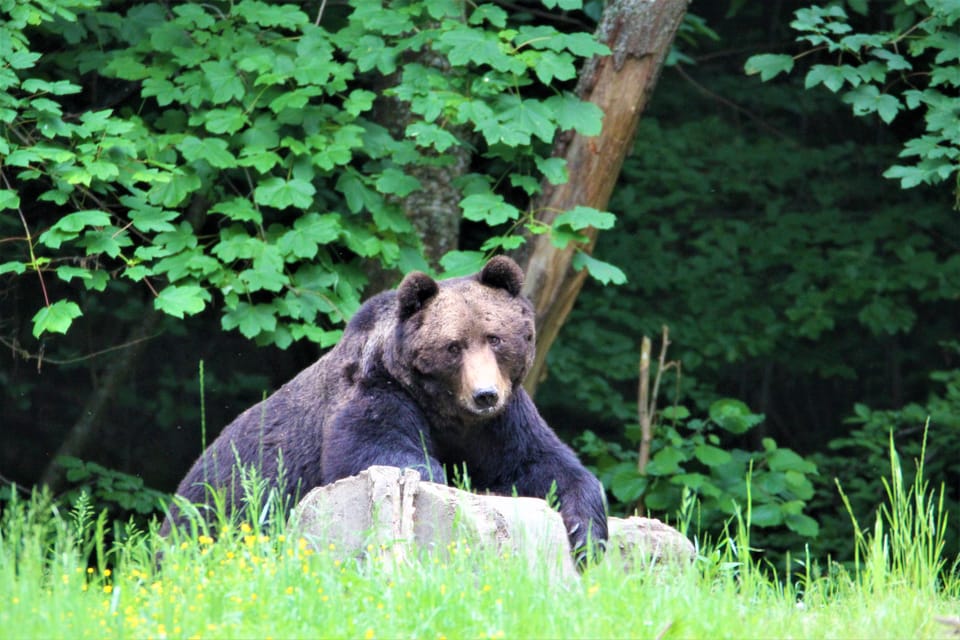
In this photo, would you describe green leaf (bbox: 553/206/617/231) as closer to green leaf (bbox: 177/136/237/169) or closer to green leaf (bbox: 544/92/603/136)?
green leaf (bbox: 544/92/603/136)

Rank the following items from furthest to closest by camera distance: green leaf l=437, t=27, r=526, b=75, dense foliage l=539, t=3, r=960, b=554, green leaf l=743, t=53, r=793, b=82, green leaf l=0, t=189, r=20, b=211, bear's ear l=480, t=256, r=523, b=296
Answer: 1. dense foliage l=539, t=3, r=960, b=554
2. green leaf l=743, t=53, r=793, b=82
3. green leaf l=437, t=27, r=526, b=75
4. green leaf l=0, t=189, r=20, b=211
5. bear's ear l=480, t=256, r=523, b=296

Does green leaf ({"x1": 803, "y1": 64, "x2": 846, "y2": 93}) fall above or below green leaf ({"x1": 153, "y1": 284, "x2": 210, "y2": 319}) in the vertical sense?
above

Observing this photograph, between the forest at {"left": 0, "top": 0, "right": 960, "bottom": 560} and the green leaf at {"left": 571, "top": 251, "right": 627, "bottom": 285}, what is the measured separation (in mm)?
32

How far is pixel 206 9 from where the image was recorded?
823cm

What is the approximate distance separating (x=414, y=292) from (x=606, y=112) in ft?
10.2

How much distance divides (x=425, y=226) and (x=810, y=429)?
23.7 feet

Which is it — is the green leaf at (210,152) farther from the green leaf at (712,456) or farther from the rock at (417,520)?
the green leaf at (712,456)

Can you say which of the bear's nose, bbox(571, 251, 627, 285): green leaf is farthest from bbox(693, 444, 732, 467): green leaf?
the bear's nose

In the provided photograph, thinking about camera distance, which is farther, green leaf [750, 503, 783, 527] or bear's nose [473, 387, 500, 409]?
green leaf [750, 503, 783, 527]

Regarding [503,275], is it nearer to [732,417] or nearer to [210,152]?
[210,152]

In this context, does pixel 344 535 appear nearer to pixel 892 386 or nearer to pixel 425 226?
pixel 425 226

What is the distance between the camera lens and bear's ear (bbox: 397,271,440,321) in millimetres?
5133

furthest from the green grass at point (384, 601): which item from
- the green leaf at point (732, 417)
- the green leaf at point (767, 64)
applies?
the green leaf at point (732, 417)

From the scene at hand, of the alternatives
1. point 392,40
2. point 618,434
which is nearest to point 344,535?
point 392,40
